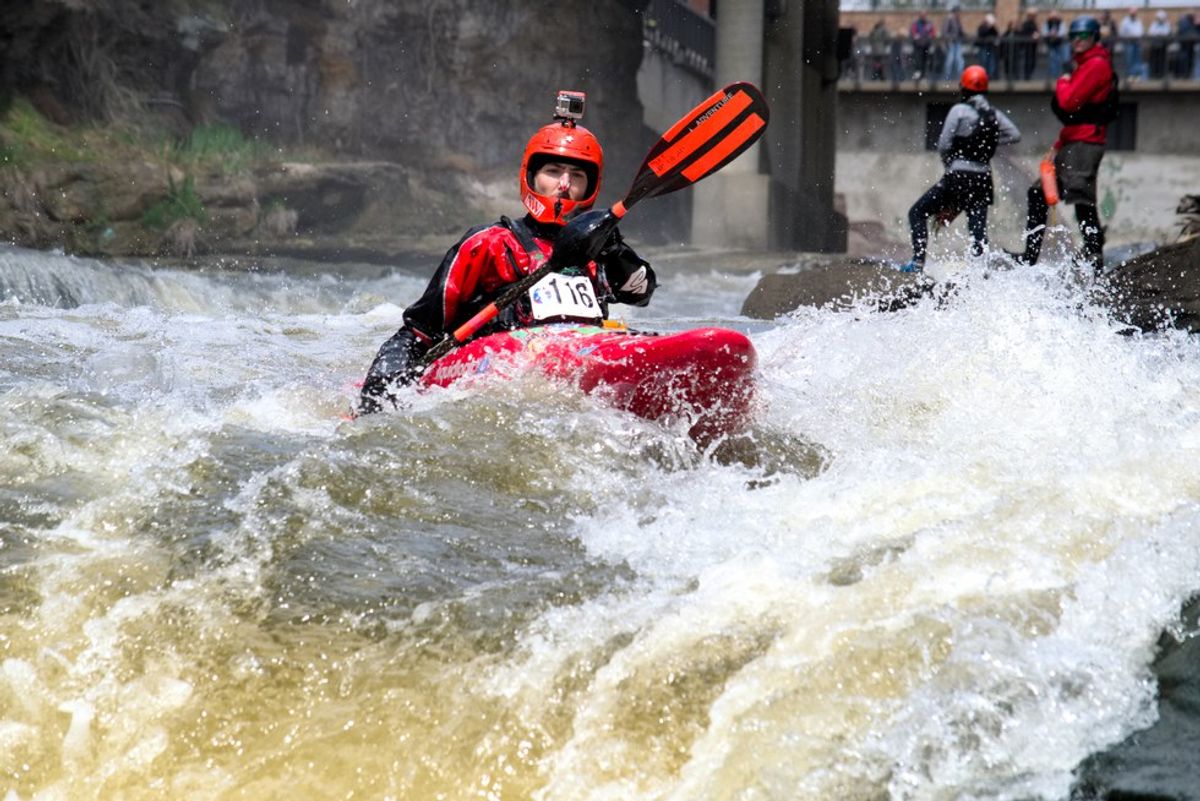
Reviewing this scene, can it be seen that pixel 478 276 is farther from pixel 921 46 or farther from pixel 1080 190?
pixel 921 46

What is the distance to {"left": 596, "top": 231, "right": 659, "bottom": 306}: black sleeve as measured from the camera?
484 centimetres

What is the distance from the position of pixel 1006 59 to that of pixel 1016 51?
0.94 ft

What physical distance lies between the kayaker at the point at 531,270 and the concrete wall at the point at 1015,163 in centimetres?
2611

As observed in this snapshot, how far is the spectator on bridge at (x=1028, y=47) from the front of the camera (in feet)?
96.2

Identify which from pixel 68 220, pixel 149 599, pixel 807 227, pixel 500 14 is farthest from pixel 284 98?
pixel 149 599

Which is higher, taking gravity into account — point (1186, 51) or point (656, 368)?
point (1186, 51)

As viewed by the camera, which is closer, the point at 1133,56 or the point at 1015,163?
the point at 1133,56

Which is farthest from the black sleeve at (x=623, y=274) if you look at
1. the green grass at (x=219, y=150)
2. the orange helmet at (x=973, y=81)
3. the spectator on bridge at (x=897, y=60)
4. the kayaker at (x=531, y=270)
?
the spectator on bridge at (x=897, y=60)

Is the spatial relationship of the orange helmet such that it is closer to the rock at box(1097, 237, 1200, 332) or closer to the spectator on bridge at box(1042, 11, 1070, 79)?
the rock at box(1097, 237, 1200, 332)

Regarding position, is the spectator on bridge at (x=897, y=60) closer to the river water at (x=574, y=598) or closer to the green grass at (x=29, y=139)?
the green grass at (x=29, y=139)

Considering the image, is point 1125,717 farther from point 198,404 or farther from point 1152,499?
point 198,404

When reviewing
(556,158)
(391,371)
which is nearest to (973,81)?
(556,158)

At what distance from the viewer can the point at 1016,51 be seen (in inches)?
1166

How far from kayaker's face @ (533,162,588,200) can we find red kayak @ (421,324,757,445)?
2.02 ft
